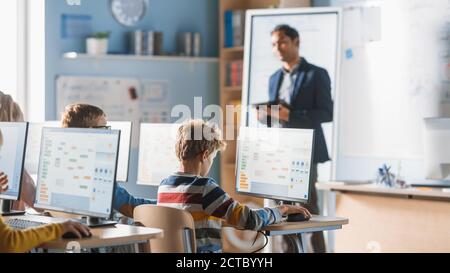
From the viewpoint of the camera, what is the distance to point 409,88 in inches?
212

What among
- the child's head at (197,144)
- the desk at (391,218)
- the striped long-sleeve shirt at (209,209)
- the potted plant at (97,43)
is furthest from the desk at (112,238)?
the potted plant at (97,43)

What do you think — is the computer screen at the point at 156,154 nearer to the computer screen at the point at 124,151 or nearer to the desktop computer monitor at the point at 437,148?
the computer screen at the point at 124,151

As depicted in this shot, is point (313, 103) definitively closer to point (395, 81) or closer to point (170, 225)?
point (395, 81)

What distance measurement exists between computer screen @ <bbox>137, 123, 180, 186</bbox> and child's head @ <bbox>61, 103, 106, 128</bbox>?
0.72 metres

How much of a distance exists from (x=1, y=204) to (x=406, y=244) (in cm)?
238

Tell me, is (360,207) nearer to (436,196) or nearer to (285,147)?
(436,196)

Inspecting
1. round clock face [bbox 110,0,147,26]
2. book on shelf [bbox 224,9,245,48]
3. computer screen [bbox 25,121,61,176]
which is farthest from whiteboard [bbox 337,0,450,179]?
computer screen [bbox 25,121,61,176]

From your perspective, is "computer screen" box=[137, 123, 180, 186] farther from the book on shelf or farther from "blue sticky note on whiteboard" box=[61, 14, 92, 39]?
the book on shelf

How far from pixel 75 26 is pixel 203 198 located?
3.16 meters

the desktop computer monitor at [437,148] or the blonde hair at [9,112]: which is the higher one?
the blonde hair at [9,112]

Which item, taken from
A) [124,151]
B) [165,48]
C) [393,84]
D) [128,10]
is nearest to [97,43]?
[128,10]

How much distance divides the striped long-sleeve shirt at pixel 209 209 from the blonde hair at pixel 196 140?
0.11 meters

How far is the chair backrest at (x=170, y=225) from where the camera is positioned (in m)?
3.25
